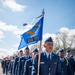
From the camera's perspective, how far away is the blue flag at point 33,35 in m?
8.36

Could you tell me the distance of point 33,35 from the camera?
8586 millimetres

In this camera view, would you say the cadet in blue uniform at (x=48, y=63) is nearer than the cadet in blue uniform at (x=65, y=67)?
Yes

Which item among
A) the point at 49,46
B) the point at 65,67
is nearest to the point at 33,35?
the point at 49,46

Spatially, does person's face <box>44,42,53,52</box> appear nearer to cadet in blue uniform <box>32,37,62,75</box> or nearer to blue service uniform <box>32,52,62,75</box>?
cadet in blue uniform <box>32,37,62,75</box>

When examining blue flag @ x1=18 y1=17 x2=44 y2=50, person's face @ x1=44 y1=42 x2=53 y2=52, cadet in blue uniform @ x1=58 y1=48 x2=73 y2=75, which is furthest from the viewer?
cadet in blue uniform @ x1=58 y1=48 x2=73 y2=75

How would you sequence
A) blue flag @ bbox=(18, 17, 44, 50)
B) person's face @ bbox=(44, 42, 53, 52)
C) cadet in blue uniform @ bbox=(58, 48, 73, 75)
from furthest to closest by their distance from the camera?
cadet in blue uniform @ bbox=(58, 48, 73, 75) < blue flag @ bbox=(18, 17, 44, 50) < person's face @ bbox=(44, 42, 53, 52)

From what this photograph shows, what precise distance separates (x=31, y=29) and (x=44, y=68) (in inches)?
100.0

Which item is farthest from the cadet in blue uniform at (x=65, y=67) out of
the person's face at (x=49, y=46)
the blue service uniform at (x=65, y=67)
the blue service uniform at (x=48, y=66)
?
the person's face at (x=49, y=46)

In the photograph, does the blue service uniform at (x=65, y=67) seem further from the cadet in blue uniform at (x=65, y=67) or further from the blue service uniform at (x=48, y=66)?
the blue service uniform at (x=48, y=66)

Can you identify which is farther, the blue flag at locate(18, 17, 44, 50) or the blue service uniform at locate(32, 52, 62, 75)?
the blue flag at locate(18, 17, 44, 50)

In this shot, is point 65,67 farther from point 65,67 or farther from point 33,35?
point 33,35

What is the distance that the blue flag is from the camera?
27.4 ft

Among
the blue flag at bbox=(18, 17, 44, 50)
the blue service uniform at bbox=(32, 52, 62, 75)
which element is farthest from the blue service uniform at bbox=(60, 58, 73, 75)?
the blue service uniform at bbox=(32, 52, 62, 75)

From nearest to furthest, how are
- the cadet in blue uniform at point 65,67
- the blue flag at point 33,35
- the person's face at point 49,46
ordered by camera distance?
the person's face at point 49,46
the blue flag at point 33,35
the cadet in blue uniform at point 65,67
